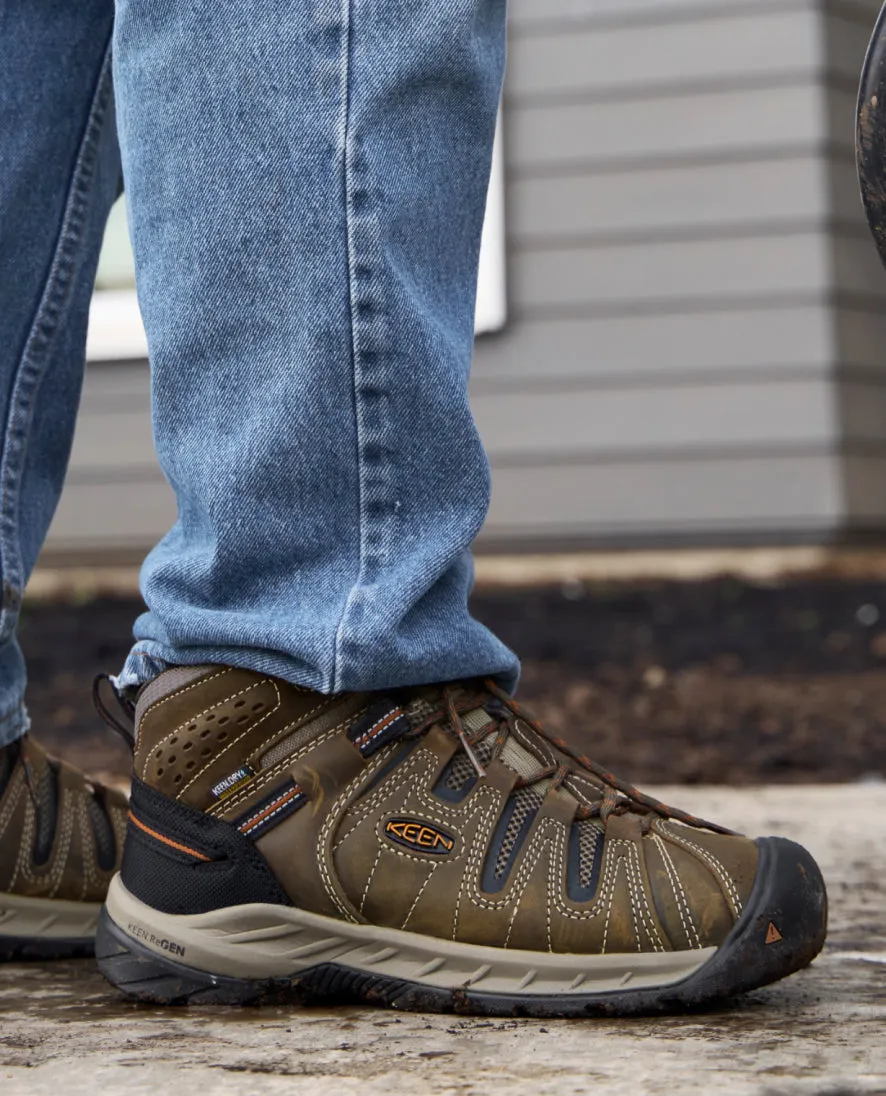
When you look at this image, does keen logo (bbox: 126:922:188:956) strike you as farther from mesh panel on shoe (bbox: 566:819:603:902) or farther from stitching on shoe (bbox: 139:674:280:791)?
mesh panel on shoe (bbox: 566:819:603:902)

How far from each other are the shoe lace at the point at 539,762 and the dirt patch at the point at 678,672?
1.72 metres

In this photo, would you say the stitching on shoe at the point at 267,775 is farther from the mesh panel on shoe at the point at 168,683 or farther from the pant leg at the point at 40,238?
the pant leg at the point at 40,238

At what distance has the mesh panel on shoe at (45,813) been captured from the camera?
129cm

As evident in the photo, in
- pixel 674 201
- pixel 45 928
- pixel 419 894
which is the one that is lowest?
pixel 45 928

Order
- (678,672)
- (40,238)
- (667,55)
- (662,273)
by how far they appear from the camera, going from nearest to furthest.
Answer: (40,238) < (678,672) < (667,55) < (662,273)

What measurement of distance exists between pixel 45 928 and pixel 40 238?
2.16 feet

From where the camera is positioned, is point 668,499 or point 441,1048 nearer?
point 441,1048

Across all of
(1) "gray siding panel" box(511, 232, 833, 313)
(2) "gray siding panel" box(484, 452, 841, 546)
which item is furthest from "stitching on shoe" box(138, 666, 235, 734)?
(1) "gray siding panel" box(511, 232, 833, 313)

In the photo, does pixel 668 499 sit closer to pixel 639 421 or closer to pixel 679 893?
pixel 639 421

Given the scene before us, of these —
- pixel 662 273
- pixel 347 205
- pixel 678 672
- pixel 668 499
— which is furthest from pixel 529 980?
pixel 662 273

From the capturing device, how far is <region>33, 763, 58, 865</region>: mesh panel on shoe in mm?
1294

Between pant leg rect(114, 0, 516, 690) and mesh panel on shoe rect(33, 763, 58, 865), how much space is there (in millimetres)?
313

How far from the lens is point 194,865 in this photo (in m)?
1.08

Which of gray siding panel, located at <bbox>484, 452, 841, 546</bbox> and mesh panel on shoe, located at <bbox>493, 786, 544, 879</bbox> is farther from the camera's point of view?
gray siding panel, located at <bbox>484, 452, 841, 546</bbox>
